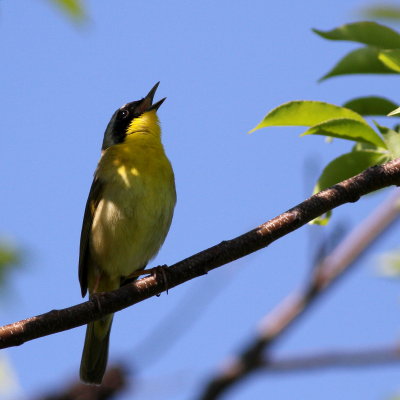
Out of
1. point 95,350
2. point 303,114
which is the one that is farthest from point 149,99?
point 303,114

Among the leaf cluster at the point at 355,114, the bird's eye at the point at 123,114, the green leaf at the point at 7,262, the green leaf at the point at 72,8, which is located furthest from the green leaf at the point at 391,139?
the bird's eye at the point at 123,114

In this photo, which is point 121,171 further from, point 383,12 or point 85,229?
point 383,12

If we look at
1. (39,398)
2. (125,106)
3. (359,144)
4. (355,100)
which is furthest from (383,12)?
(125,106)

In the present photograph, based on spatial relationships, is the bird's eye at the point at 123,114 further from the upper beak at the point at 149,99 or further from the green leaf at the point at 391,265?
the green leaf at the point at 391,265

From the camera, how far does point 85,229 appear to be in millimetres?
5402

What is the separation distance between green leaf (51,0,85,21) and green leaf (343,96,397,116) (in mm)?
1384

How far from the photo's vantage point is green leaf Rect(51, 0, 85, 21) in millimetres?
3041

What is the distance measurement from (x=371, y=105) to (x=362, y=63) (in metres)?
0.20

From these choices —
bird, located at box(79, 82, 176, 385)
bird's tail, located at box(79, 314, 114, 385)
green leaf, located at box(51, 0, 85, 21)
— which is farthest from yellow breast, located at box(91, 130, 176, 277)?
green leaf, located at box(51, 0, 85, 21)

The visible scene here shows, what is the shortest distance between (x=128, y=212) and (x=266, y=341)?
1861 millimetres

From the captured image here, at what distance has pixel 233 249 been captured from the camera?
2635 millimetres

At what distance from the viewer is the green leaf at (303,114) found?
2443mm

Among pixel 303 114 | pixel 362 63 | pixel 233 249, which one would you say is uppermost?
pixel 362 63

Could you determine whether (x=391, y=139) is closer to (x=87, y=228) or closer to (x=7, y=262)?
(x=7, y=262)
